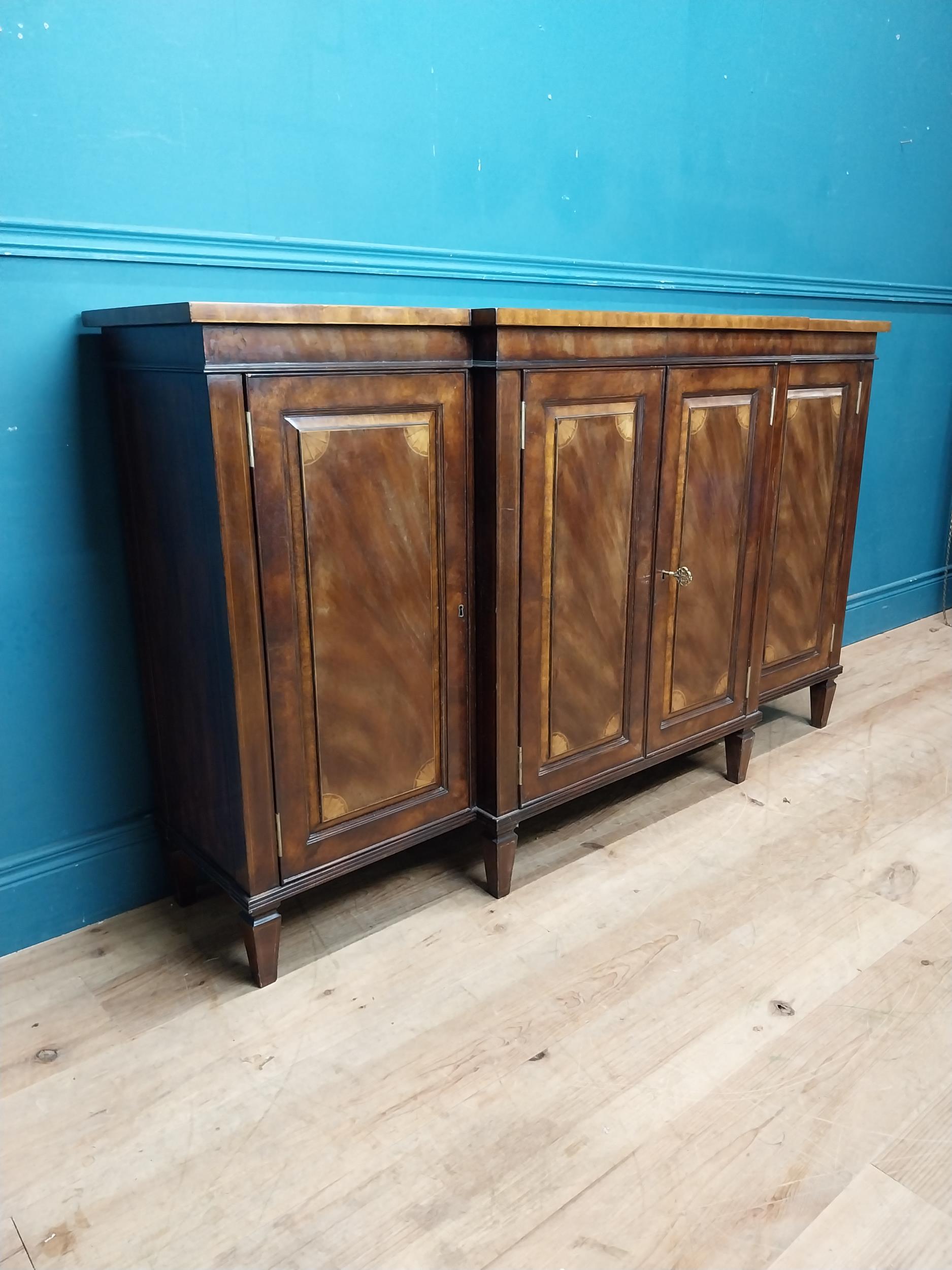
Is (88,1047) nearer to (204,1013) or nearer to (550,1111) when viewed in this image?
(204,1013)

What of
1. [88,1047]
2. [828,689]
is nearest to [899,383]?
[828,689]

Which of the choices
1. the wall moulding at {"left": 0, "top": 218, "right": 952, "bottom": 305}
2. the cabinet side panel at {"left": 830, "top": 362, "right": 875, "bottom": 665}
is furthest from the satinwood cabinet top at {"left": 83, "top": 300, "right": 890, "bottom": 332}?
the cabinet side panel at {"left": 830, "top": 362, "right": 875, "bottom": 665}

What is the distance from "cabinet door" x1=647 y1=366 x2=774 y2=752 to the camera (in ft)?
6.14

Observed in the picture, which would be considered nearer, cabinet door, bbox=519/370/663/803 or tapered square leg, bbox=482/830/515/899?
cabinet door, bbox=519/370/663/803

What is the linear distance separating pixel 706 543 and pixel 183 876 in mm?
1218

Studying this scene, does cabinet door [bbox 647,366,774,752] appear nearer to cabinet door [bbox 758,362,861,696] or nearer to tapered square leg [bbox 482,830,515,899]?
cabinet door [bbox 758,362,861,696]

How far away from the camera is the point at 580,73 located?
83.8 inches

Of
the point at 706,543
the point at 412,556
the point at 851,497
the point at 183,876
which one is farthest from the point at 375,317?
the point at 851,497

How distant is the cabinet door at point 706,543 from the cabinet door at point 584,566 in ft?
0.18

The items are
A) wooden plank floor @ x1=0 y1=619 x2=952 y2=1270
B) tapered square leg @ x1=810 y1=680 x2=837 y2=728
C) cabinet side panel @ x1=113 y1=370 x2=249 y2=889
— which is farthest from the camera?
tapered square leg @ x1=810 y1=680 x2=837 y2=728

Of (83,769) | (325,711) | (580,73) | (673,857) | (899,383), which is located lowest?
(673,857)

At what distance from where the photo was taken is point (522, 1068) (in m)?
1.38

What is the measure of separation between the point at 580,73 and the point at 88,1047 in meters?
2.15

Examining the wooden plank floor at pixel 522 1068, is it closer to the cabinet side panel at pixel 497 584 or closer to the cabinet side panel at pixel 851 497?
the cabinet side panel at pixel 497 584
